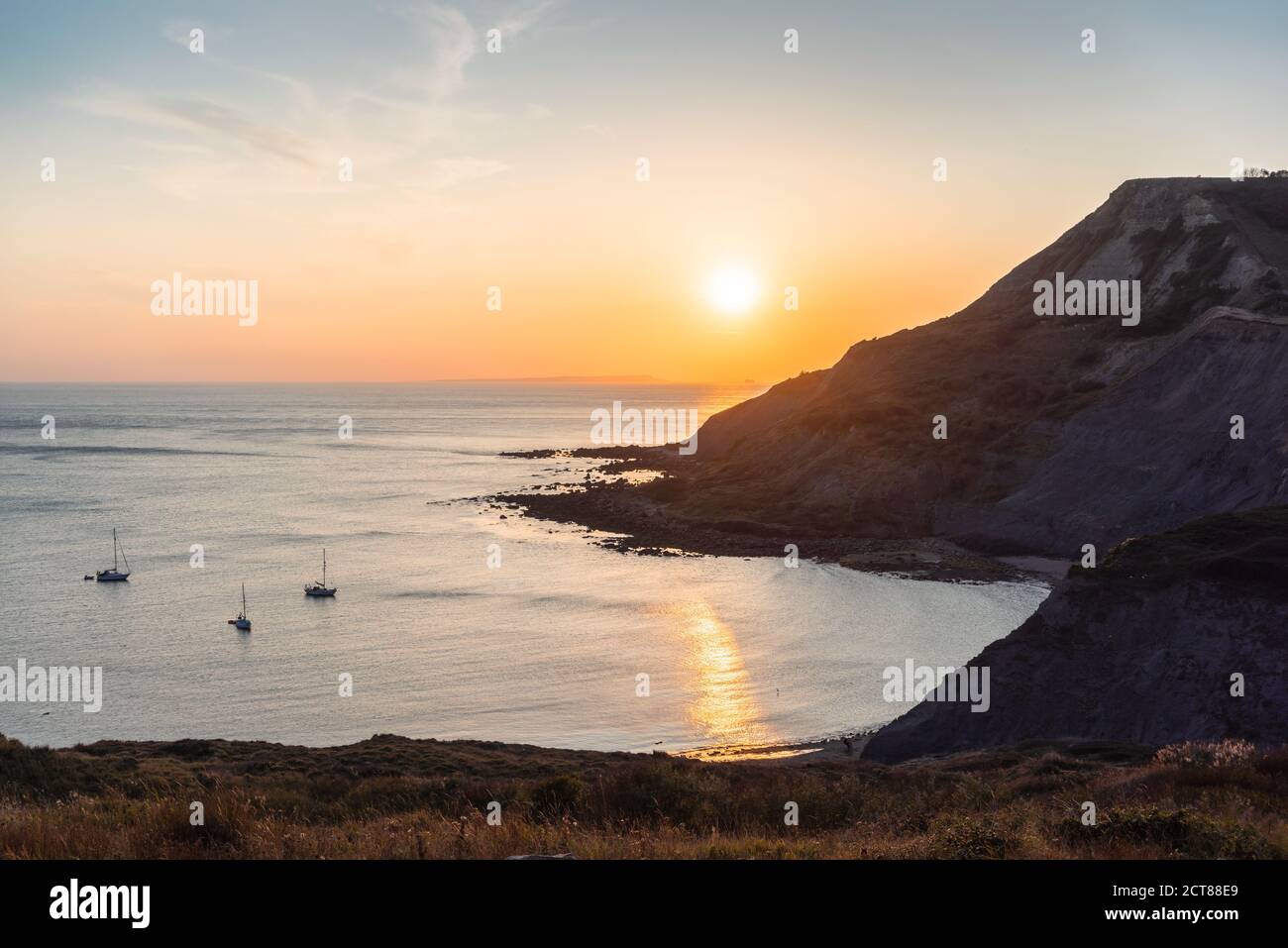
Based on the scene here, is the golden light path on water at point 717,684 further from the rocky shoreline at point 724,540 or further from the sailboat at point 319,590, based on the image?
the sailboat at point 319,590

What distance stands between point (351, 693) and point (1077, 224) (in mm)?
107363

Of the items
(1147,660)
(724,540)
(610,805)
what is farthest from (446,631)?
(610,805)

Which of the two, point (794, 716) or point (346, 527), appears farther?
point (346, 527)

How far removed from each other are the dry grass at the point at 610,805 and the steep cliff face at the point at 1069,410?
148 feet

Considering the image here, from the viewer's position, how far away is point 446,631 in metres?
52.5

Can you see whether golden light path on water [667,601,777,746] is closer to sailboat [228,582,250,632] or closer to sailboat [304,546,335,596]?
sailboat [304,546,335,596]

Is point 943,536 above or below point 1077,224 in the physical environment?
below

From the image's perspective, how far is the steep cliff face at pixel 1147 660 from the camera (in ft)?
97.6

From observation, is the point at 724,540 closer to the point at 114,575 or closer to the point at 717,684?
the point at 717,684

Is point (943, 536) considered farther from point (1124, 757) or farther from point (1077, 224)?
point (1077, 224)

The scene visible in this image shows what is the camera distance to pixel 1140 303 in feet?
313

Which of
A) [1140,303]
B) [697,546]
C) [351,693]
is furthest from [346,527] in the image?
[1140,303]

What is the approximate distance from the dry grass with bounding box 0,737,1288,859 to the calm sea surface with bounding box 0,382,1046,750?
9236 mm

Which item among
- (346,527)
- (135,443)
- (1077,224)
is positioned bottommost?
(346,527)
